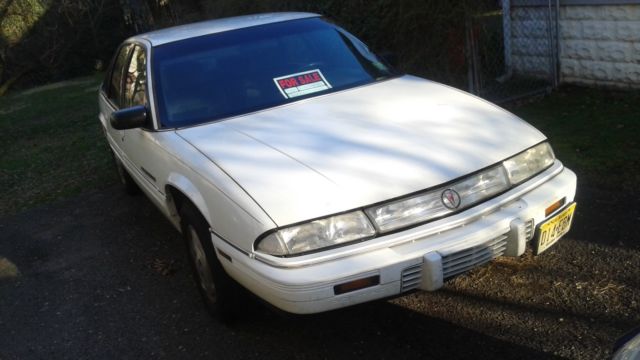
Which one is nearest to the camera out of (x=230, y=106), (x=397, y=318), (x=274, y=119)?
(x=397, y=318)

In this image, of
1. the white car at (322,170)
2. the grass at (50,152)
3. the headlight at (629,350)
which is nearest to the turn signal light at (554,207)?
the white car at (322,170)

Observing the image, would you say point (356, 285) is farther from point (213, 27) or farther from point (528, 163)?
point (213, 27)

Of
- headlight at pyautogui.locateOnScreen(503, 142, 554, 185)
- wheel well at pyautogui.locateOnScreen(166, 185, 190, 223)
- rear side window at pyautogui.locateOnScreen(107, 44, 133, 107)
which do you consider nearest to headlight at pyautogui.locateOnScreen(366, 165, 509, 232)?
headlight at pyautogui.locateOnScreen(503, 142, 554, 185)

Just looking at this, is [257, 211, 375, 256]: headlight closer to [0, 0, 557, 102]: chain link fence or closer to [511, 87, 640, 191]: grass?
[511, 87, 640, 191]: grass

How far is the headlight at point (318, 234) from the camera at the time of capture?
2822 millimetres

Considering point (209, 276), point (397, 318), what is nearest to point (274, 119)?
point (209, 276)

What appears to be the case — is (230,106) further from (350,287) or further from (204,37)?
(350,287)

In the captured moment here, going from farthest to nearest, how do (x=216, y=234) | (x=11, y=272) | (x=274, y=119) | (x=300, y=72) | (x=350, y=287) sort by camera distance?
(x=11, y=272) < (x=300, y=72) < (x=274, y=119) < (x=216, y=234) < (x=350, y=287)

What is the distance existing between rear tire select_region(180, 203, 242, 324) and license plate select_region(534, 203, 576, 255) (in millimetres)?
1569

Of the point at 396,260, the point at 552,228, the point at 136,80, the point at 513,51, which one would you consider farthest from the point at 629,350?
the point at 513,51

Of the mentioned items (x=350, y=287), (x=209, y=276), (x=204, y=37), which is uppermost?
(x=204, y=37)

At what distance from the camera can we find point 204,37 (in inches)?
177

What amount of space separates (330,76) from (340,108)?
581mm

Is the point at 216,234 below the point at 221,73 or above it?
below
